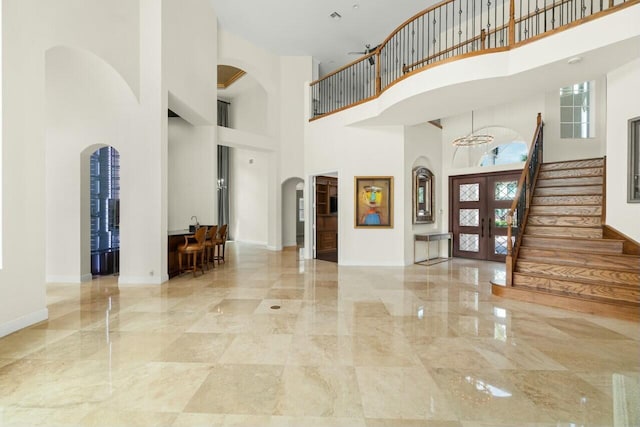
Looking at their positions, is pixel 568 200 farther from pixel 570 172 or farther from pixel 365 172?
pixel 365 172

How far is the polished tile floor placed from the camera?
1.90m

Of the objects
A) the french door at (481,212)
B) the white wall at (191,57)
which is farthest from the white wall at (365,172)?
the white wall at (191,57)

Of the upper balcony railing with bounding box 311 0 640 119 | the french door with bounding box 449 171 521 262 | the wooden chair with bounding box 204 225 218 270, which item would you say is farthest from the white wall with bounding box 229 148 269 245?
the french door with bounding box 449 171 521 262

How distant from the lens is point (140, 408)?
1938 mm

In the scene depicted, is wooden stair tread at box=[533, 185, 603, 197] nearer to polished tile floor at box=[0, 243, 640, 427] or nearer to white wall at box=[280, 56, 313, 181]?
polished tile floor at box=[0, 243, 640, 427]

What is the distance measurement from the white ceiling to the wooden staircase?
5688 mm

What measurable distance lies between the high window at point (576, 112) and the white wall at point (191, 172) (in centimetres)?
847

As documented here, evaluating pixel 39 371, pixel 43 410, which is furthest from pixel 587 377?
pixel 39 371

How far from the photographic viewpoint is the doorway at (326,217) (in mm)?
8398

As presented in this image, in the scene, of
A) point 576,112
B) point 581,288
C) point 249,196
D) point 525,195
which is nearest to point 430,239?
point 525,195

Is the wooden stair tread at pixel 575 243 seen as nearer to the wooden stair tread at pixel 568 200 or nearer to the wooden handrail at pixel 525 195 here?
the wooden handrail at pixel 525 195

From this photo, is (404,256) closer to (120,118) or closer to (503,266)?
(503,266)

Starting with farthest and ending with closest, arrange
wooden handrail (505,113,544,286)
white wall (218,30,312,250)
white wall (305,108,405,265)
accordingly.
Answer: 1. white wall (218,30,312,250)
2. white wall (305,108,405,265)
3. wooden handrail (505,113,544,286)

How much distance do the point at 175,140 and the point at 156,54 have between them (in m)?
3.02
